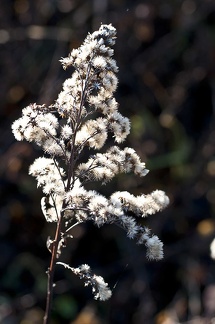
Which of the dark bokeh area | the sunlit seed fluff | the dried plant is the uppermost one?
the dark bokeh area

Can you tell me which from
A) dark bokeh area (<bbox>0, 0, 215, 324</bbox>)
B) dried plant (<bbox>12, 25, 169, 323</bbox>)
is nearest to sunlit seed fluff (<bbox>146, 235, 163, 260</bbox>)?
dried plant (<bbox>12, 25, 169, 323</bbox>)

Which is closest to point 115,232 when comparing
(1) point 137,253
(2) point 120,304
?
(1) point 137,253

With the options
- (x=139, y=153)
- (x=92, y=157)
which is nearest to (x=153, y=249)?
(x=92, y=157)

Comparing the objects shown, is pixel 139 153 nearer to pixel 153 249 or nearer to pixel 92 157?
pixel 92 157

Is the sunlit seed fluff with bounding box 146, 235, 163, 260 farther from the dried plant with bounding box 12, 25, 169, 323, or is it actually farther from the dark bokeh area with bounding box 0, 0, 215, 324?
the dark bokeh area with bounding box 0, 0, 215, 324

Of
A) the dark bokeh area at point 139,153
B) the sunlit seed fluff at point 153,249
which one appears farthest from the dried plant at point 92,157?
the dark bokeh area at point 139,153
